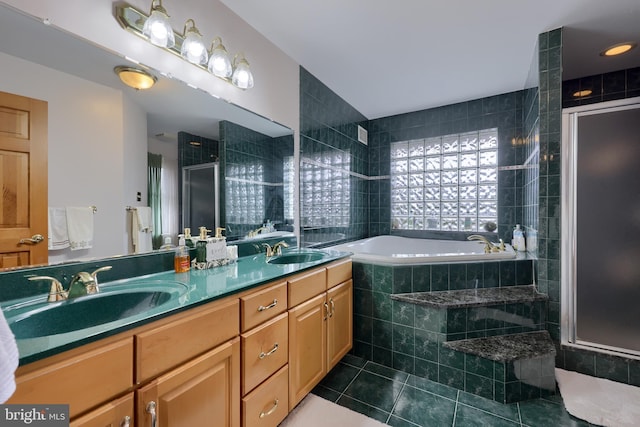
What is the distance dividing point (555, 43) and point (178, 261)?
2.89 meters

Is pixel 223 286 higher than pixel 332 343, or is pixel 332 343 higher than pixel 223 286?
pixel 223 286

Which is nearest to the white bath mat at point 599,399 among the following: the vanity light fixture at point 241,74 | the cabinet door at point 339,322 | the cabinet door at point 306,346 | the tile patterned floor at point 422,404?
the tile patterned floor at point 422,404

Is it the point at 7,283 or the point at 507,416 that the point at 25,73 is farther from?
the point at 507,416

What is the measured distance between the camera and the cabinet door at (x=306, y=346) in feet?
4.70

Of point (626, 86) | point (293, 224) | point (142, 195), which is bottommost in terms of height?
point (293, 224)

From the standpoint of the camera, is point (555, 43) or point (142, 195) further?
point (555, 43)

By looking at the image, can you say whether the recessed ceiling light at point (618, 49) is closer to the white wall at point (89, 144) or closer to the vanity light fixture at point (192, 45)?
the vanity light fixture at point (192, 45)

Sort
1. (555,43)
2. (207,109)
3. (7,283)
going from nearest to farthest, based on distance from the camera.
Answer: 1. (7,283)
2. (207,109)
3. (555,43)

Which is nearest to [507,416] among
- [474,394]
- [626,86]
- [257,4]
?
[474,394]

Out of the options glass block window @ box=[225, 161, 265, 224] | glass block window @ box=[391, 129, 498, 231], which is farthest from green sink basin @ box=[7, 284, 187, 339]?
glass block window @ box=[391, 129, 498, 231]

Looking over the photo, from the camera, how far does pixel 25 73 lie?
0.98m

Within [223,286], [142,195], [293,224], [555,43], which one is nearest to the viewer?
[223,286]

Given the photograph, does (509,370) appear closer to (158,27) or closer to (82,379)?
(82,379)

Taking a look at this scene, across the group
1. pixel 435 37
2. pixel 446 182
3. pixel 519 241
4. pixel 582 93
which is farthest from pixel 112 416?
pixel 582 93
